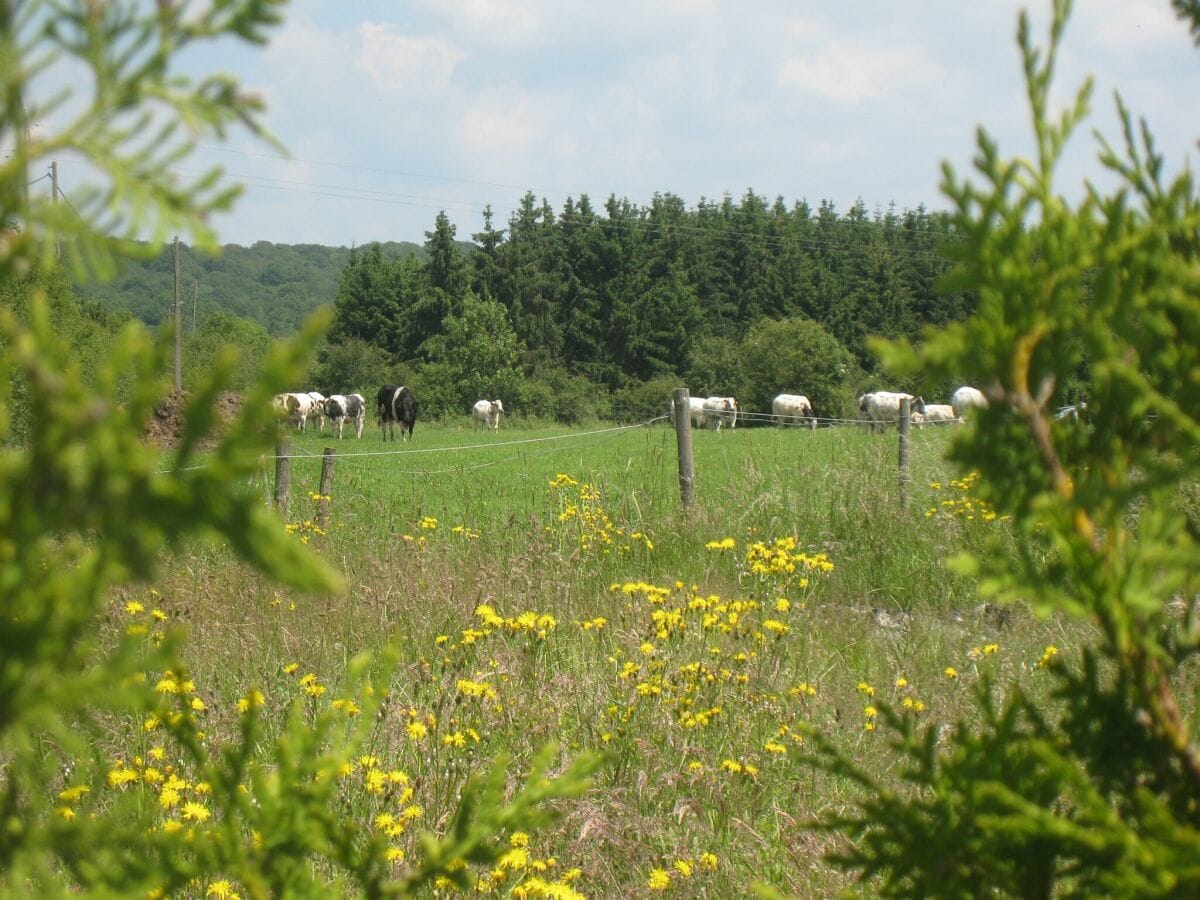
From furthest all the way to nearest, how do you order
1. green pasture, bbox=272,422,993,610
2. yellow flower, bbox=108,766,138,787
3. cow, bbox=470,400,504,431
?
cow, bbox=470,400,504,431, green pasture, bbox=272,422,993,610, yellow flower, bbox=108,766,138,787

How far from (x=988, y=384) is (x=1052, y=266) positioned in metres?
0.15

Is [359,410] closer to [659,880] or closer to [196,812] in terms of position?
[196,812]

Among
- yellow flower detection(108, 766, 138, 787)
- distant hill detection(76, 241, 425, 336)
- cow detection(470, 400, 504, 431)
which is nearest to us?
yellow flower detection(108, 766, 138, 787)

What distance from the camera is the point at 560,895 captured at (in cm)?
246

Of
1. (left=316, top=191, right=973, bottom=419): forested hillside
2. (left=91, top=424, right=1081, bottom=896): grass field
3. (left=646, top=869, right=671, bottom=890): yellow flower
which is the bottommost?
(left=646, top=869, right=671, bottom=890): yellow flower

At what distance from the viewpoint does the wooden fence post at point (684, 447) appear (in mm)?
9289

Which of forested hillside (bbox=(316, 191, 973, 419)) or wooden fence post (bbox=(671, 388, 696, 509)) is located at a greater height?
forested hillside (bbox=(316, 191, 973, 419))

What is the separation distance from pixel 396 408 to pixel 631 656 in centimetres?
3793

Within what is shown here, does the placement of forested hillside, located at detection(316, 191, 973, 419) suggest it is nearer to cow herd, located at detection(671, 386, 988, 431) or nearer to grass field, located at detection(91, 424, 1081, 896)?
cow herd, located at detection(671, 386, 988, 431)

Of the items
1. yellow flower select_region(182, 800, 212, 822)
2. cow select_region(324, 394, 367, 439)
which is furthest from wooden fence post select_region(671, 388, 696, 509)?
cow select_region(324, 394, 367, 439)

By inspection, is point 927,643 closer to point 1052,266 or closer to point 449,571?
point 449,571

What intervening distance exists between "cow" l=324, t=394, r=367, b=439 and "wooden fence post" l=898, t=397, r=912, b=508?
1380 inches

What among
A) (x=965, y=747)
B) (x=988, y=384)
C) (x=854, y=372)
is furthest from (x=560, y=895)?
(x=854, y=372)

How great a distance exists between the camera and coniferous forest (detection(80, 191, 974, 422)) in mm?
71062
